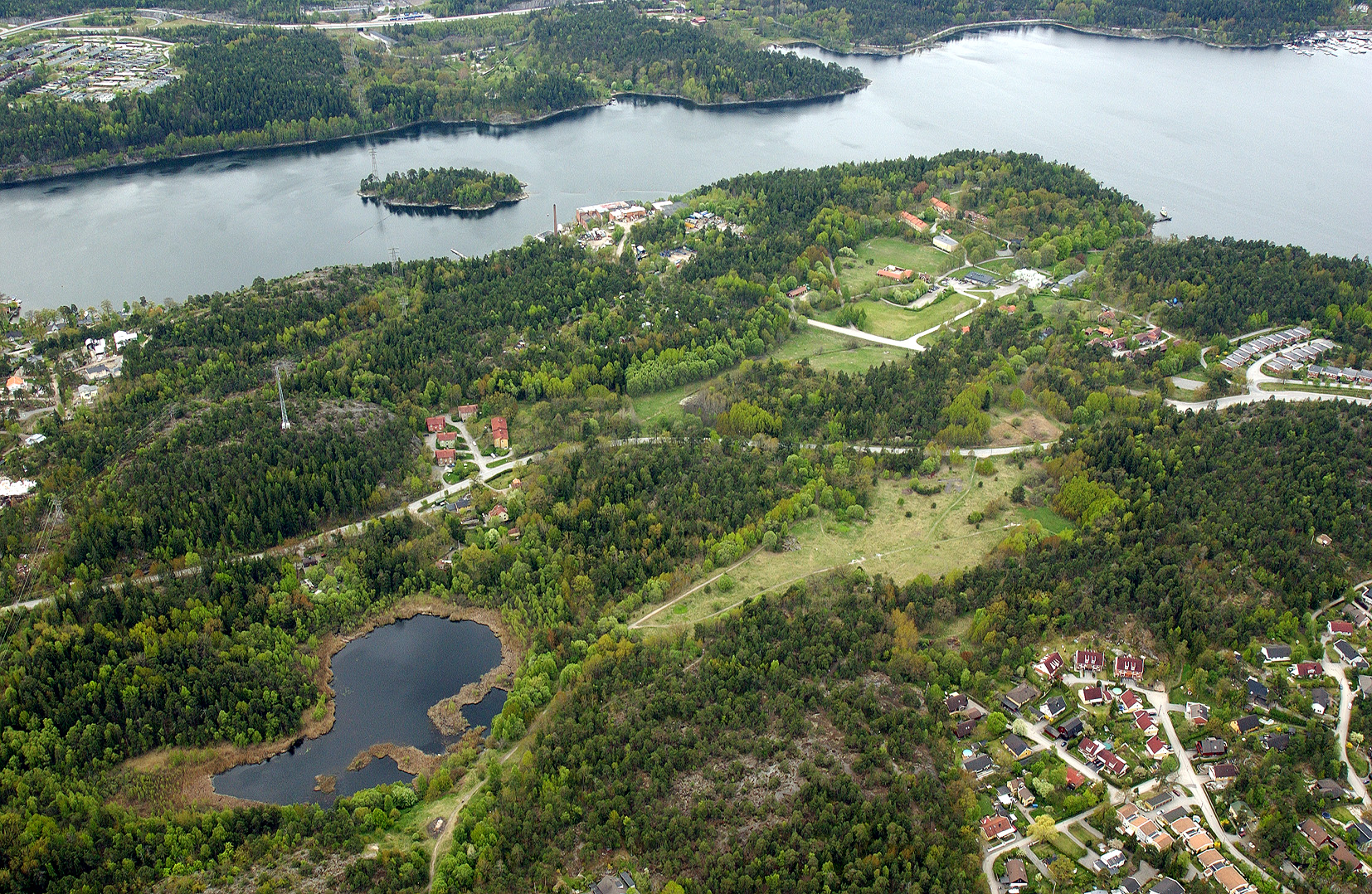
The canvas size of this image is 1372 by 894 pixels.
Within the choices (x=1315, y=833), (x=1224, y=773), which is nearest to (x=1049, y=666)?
(x=1224, y=773)

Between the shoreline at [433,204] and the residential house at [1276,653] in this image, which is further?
the shoreline at [433,204]

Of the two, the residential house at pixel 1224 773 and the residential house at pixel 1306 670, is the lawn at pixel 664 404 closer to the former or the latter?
the residential house at pixel 1306 670

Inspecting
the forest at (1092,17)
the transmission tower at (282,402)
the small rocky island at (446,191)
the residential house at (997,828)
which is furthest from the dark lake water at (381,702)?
the forest at (1092,17)

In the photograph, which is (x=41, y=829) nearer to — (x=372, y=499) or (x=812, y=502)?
(x=372, y=499)

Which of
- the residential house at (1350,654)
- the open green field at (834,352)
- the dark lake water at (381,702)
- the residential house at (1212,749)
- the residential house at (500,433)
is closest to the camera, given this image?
the residential house at (1212,749)

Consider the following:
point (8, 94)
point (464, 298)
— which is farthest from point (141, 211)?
point (464, 298)

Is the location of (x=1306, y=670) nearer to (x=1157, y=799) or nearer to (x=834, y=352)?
(x=1157, y=799)

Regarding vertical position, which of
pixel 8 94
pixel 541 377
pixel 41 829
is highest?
pixel 8 94
